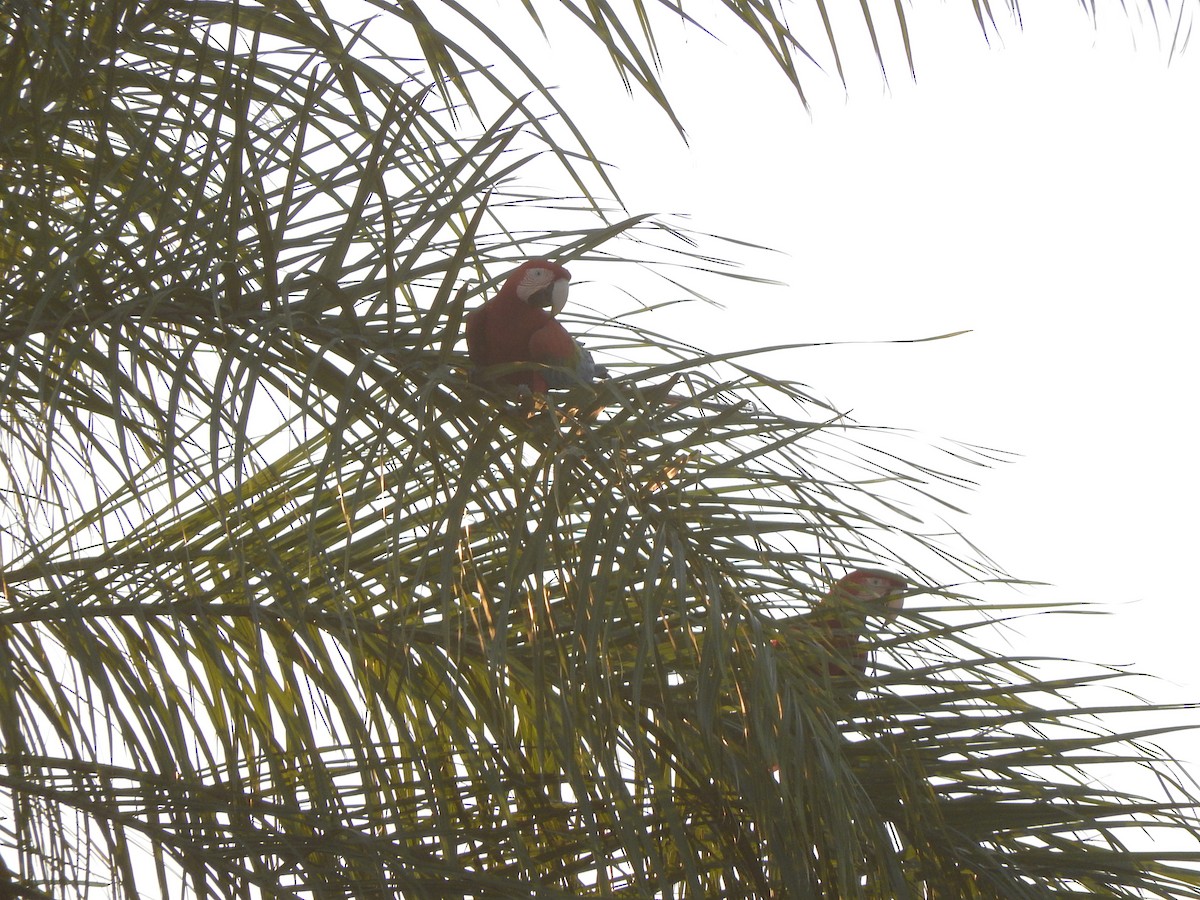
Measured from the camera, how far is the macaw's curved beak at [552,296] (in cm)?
137

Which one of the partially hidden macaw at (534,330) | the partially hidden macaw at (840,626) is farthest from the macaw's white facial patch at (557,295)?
the partially hidden macaw at (840,626)

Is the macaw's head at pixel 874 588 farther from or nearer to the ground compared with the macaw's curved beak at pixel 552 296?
nearer to the ground

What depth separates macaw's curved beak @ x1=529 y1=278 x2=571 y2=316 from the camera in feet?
4.51

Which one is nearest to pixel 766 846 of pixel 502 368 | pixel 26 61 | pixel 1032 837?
pixel 1032 837

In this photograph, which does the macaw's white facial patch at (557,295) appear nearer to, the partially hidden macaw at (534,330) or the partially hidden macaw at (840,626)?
the partially hidden macaw at (534,330)

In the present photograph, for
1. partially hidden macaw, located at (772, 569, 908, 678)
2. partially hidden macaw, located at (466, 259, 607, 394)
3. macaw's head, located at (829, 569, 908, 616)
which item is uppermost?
partially hidden macaw, located at (466, 259, 607, 394)

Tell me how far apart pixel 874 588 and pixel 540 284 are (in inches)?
20.4

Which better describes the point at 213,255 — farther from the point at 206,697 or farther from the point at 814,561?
the point at 814,561

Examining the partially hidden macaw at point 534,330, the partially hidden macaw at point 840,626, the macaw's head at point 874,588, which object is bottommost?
the partially hidden macaw at point 840,626

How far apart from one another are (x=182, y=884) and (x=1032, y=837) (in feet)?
2.90

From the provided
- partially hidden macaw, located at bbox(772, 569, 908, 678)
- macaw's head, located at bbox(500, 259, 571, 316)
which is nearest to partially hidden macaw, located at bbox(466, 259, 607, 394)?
macaw's head, located at bbox(500, 259, 571, 316)

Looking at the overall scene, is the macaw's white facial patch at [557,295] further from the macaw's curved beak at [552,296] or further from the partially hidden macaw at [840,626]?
the partially hidden macaw at [840,626]

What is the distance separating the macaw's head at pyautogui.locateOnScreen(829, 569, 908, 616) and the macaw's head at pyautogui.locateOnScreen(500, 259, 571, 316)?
436mm

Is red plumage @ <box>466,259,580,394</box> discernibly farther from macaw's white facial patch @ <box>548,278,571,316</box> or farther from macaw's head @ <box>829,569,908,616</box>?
macaw's head @ <box>829,569,908,616</box>
